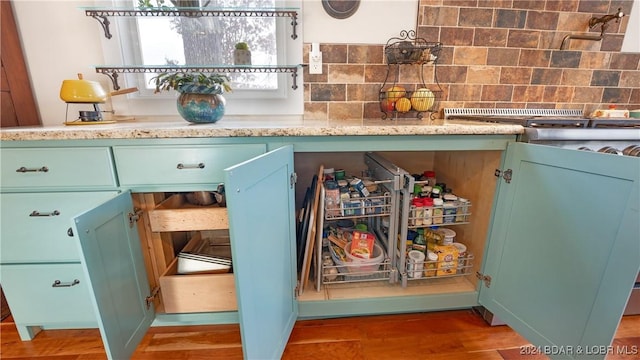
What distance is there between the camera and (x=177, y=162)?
3.08 feet

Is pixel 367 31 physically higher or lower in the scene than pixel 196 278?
higher

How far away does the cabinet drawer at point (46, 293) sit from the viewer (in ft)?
3.29

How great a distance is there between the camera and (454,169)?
139 cm

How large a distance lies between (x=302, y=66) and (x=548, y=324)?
5.00ft

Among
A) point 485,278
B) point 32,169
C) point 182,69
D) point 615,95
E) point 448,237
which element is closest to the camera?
point 32,169

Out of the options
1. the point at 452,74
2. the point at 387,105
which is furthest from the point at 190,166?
the point at 452,74

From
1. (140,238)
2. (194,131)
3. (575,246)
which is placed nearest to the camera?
(575,246)

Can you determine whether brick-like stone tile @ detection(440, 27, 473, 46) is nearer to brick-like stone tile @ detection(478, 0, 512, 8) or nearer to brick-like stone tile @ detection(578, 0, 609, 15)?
brick-like stone tile @ detection(478, 0, 512, 8)

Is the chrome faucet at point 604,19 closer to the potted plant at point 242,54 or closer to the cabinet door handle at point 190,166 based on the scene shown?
the potted plant at point 242,54

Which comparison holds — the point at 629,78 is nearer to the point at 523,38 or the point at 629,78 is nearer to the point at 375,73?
the point at 523,38

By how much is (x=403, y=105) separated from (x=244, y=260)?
3.86 feet

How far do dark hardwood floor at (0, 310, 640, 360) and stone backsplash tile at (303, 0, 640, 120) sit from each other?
3.67 ft

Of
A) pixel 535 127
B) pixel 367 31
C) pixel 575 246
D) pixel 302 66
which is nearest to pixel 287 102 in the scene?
pixel 302 66

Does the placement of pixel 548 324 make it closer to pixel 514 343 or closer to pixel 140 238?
pixel 514 343
